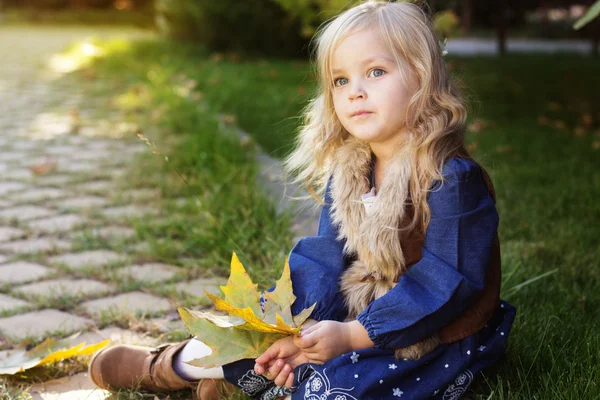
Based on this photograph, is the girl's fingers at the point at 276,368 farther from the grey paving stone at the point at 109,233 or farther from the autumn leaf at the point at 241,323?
the grey paving stone at the point at 109,233

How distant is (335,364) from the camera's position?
1.70 meters

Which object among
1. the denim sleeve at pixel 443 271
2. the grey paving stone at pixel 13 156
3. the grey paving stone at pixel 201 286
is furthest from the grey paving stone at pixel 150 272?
the grey paving stone at pixel 13 156

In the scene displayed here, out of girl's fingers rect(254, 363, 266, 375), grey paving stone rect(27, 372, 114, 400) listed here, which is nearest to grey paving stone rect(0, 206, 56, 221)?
grey paving stone rect(27, 372, 114, 400)

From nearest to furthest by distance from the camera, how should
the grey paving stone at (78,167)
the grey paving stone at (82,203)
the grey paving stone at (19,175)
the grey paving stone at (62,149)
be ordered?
the grey paving stone at (82,203) → the grey paving stone at (19,175) → the grey paving stone at (78,167) → the grey paving stone at (62,149)

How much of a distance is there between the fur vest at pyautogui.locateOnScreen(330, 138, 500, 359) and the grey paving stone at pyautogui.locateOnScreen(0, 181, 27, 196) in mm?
2662

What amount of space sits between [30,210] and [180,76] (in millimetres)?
4095

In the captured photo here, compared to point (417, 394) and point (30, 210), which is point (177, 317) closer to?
point (417, 394)

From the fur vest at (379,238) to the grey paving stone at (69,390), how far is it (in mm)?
770

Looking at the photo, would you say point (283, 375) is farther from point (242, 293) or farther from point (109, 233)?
point (109, 233)

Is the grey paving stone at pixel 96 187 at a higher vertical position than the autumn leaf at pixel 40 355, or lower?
lower

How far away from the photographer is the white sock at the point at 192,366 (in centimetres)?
193

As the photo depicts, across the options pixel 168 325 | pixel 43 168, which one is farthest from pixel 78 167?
pixel 168 325

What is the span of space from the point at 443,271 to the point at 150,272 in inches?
60.9

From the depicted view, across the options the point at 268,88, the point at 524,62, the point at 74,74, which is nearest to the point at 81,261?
the point at 268,88
